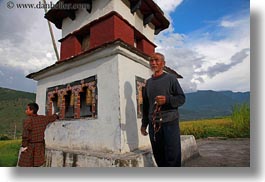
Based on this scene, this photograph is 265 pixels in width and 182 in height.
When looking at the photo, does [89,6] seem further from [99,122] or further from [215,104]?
[215,104]

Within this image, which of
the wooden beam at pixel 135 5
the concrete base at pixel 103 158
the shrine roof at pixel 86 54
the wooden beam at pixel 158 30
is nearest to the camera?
the concrete base at pixel 103 158

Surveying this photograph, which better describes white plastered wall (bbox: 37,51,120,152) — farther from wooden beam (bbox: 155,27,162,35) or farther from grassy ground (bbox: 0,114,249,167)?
wooden beam (bbox: 155,27,162,35)

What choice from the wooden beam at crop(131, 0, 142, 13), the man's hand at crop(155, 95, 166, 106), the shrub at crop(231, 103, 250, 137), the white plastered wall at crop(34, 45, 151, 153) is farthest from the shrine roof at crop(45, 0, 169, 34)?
the man's hand at crop(155, 95, 166, 106)

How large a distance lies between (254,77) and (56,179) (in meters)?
2.00

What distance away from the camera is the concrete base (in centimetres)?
180

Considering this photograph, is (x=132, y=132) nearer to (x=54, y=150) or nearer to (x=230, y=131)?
(x=54, y=150)

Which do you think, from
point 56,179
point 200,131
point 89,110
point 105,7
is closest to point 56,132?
point 89,110

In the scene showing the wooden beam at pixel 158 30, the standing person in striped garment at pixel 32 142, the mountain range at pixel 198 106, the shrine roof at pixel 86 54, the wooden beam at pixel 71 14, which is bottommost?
the standing person in striped garment at pixel 32 142

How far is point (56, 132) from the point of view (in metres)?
2.79

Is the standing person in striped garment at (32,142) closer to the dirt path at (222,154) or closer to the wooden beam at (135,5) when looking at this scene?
the dirt path at (222,154)

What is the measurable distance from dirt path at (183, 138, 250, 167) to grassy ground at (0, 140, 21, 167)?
6.33 feet

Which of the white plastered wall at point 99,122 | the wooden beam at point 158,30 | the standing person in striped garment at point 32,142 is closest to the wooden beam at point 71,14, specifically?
the white plastered wall at point 99,122

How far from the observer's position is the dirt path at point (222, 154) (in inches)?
87.9

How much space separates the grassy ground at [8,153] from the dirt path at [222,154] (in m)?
1.93
